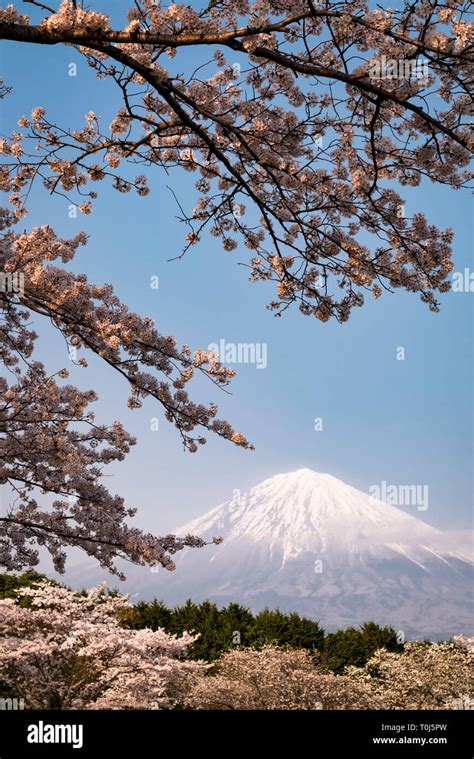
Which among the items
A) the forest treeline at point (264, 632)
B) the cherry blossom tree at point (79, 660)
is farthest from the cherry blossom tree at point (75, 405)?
the forest treeline at point (264, 632)

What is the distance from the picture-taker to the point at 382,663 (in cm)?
1004

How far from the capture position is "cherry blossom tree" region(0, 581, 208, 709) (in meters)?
8.26

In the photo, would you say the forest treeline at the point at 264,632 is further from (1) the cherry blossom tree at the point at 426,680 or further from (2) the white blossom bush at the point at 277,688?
(2) the white blossom bush at the point at 277,688

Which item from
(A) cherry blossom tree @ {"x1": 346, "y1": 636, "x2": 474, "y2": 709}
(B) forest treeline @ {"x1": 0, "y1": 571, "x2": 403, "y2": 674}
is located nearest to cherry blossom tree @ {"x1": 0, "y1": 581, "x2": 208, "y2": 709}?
(B) forest treeline @ {"x1": 0, "y1": 571, "x2": 403, "y2": 674}

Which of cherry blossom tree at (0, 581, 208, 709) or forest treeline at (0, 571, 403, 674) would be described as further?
forest treeline at (0, 571, 403, 674)

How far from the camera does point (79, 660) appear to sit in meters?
8.84

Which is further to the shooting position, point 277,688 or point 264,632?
point 264,632

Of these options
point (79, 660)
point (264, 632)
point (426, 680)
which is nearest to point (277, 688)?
point (426, 680)

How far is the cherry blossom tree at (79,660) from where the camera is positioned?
8.26m

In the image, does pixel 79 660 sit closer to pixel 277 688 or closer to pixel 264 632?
pixel 277 688

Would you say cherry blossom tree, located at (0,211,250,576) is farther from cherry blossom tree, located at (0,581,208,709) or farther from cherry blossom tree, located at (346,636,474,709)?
cherry blossom tree, located at (346,636,474,709)

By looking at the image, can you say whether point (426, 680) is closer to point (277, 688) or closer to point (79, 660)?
point (277, 688)

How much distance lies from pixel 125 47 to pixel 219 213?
79.3 inches

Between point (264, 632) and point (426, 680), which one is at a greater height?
point (264, 632)
